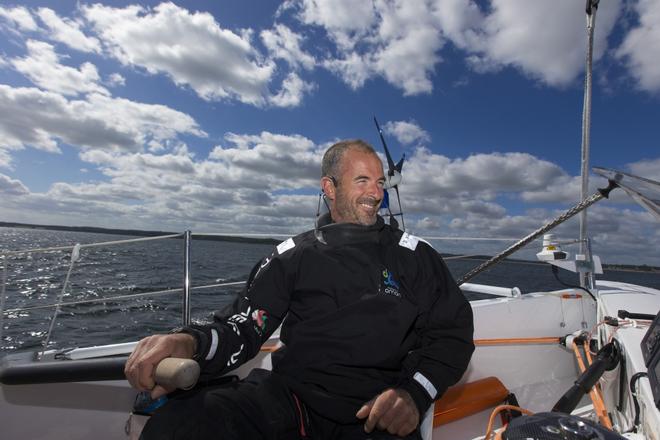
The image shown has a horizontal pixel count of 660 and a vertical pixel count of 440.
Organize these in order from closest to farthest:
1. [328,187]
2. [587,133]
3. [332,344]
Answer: [332,344] → [328,187] → [587,133]

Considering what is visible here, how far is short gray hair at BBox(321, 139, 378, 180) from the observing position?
1.92 meters

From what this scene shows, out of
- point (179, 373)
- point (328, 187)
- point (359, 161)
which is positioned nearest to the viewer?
point (179, 373)

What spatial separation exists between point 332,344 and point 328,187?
32.2 inches

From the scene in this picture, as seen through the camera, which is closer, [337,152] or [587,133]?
[337,152]

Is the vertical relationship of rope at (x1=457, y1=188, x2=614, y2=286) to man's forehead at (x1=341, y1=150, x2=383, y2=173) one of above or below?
below

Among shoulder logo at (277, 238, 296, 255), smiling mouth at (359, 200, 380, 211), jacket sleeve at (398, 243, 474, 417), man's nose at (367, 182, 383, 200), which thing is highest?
man's nose at (367, 182, 383, 200)

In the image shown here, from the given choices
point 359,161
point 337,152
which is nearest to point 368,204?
point 359,161

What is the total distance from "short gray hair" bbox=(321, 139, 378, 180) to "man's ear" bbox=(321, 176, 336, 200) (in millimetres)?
24

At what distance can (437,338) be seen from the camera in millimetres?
1571

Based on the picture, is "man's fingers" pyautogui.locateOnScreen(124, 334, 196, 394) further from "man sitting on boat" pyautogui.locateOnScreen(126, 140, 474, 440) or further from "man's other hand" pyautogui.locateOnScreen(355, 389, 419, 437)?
"man's other hand" pyautogui.locateOnScreen(355, 389, 419, 437)

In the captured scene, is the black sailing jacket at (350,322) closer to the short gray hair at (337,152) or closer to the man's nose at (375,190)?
the man's nose at (375,190)

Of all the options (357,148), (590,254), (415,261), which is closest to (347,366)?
(415,261)

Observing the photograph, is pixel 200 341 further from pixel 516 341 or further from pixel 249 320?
pixel 516 341

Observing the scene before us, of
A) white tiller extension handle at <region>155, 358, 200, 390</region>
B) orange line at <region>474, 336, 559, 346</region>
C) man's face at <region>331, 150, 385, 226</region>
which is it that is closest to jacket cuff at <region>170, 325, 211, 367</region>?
white tiller extension handle at <region>155, 358, 200, 390</region>
